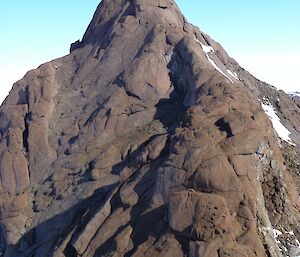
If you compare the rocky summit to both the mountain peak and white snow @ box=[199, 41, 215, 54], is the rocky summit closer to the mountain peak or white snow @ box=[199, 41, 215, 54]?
the mountain peak

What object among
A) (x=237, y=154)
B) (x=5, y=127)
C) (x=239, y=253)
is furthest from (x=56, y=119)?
(x=239, y=253)

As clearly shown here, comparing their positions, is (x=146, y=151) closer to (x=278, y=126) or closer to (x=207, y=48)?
(x=278, y=126)

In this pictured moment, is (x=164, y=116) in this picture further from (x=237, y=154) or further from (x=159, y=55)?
(x=237, y=154)

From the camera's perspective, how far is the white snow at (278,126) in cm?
6403

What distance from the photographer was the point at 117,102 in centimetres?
6109

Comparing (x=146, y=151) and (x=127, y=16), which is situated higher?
(x=127, y=16)

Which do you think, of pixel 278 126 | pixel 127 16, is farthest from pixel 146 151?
pixel 127 16

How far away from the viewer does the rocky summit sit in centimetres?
3975

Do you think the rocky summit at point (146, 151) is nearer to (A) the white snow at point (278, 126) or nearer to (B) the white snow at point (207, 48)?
(A) the white snow at point (278, 126)

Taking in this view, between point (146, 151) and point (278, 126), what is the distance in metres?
25.5

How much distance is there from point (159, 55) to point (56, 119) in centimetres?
1520

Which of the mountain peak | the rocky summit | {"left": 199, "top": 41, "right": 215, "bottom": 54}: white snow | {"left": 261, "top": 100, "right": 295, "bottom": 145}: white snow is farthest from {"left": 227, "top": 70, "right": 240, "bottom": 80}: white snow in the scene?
the mountain peak

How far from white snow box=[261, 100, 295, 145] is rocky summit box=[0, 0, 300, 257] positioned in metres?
0.26

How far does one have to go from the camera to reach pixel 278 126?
2667 inches
